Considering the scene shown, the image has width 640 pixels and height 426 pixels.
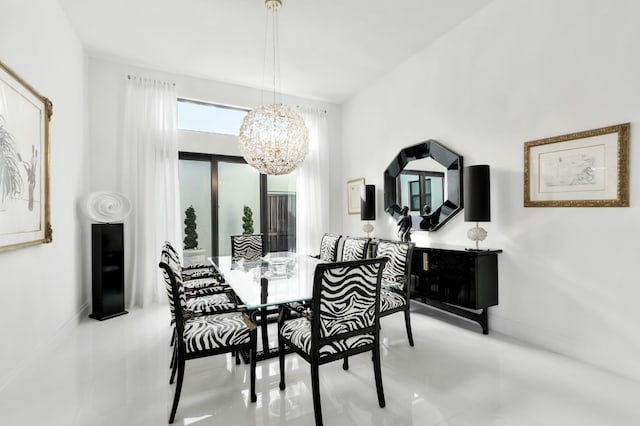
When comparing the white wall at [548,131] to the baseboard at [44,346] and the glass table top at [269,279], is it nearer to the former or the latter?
the glass table top at [269,279]

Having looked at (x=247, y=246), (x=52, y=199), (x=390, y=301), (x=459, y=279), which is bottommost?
(x=390, y=301)

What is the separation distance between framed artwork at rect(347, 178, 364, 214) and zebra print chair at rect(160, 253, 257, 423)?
365cm

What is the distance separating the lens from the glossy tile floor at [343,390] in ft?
6.07

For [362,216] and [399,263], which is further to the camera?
[362,216]

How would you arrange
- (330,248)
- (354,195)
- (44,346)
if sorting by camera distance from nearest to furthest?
(44,346) → (330,248) → (354,195)

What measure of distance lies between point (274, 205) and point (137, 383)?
3600 millimetres

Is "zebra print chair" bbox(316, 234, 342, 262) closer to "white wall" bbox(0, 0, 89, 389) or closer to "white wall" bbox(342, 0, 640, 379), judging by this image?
"white wall" bbox(342, 0, 640, 379)

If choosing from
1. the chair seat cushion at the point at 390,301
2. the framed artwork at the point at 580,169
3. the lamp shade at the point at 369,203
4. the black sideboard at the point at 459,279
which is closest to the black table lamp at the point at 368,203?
the lamp shade at the point at 369,203

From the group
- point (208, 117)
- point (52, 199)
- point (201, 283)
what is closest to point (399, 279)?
point (201, 283)

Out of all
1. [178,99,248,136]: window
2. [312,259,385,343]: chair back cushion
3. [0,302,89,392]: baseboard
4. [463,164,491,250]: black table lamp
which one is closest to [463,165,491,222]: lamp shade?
[463,164,491,250]: black table lamp

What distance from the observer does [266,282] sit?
97.7 inches

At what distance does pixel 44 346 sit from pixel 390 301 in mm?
3050

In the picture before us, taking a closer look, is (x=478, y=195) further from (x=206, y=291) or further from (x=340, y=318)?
(x=206, y=291)

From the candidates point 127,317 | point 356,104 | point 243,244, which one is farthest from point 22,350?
point 356,104
